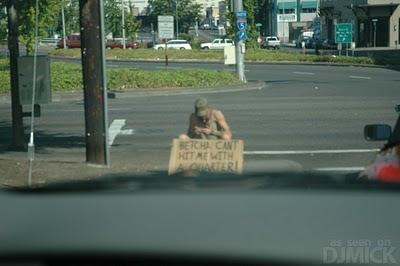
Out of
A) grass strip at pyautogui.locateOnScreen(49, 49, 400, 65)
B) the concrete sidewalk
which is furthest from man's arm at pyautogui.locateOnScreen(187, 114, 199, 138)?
grass strip at pyautogui.locateOnScreen(49, 49, 400, 65)

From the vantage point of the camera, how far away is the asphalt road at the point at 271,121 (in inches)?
505

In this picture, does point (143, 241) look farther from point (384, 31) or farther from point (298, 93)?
point (384, 31)

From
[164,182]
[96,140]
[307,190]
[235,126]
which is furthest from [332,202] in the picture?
[235,126]

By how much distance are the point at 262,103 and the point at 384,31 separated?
181 ft

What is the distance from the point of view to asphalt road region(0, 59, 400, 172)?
42.1ft

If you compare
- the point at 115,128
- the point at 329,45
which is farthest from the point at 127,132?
the point at 329,45

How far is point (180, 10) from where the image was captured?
89.9 m

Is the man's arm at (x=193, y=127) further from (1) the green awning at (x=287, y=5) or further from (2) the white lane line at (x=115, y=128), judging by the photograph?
(1) the green awning at (x=287, y=5)

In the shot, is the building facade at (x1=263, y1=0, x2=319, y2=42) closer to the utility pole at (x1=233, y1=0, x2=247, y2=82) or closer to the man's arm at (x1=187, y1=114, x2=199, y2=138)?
the utility pole at (x1=233, y1=0, x2=247, y2=82)

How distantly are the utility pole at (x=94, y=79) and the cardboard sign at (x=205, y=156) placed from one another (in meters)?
3.94

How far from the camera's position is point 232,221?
1940 mm

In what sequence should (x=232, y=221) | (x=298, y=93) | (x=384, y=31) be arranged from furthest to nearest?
1. (x=384, y=31)
2. (x=298, y=93)
3. (x=232, y=221)

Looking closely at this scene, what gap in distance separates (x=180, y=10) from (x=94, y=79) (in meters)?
79.5

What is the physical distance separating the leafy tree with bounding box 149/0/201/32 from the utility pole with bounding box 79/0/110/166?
6966 cm
